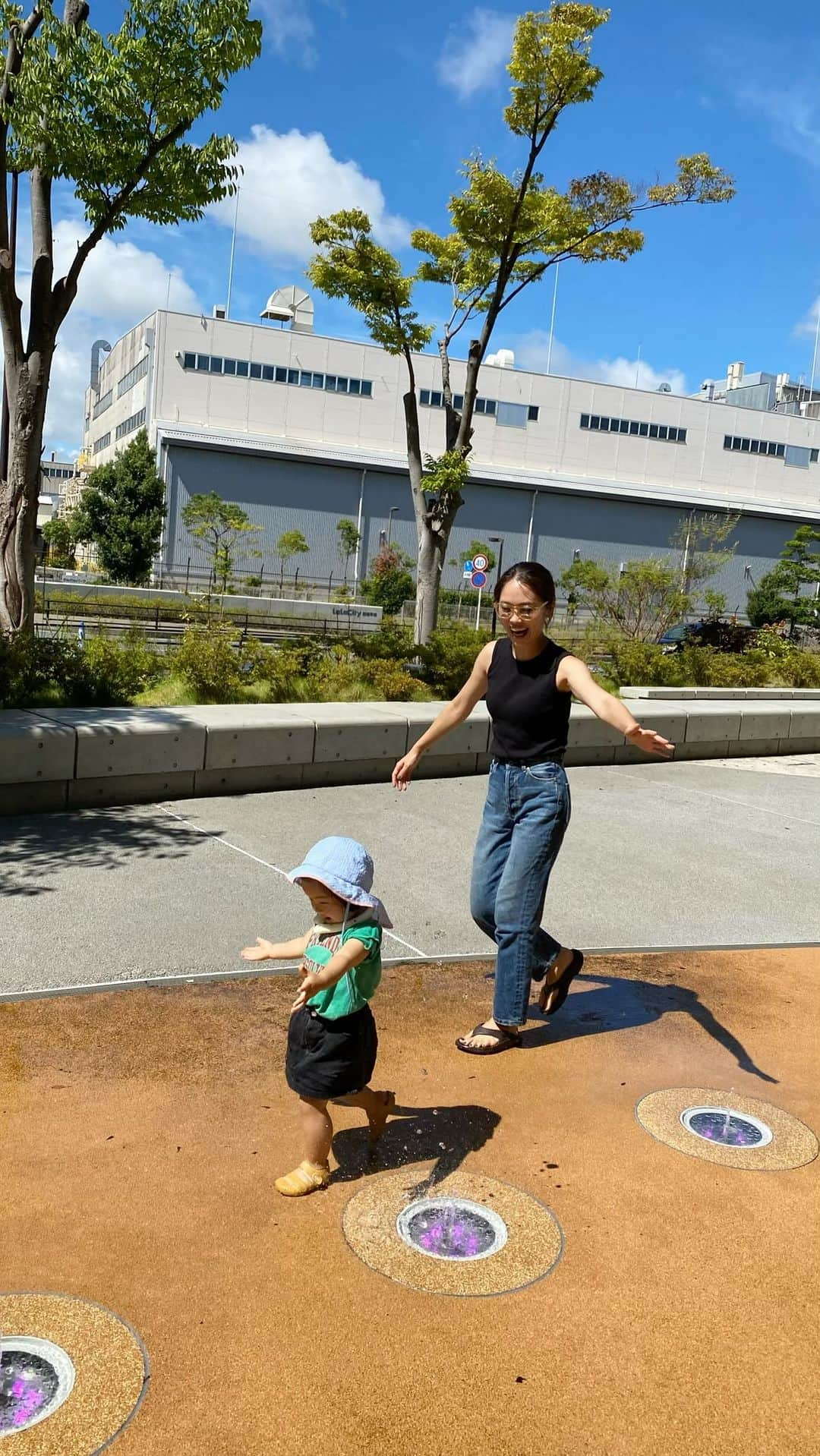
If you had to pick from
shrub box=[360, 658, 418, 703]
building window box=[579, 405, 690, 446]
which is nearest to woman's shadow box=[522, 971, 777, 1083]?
shrub box=[360, 658, 418, 703]

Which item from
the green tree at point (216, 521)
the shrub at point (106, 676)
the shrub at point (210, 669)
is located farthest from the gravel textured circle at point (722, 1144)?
the green tree at point (216, 521)

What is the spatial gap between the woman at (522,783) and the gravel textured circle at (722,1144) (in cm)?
62

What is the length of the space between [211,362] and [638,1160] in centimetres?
5820

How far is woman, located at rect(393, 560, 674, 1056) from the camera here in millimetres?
4059

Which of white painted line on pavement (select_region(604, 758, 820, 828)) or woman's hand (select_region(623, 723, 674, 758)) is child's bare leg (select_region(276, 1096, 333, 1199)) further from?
white painted line on pavement (select_region(604, 758, 820, 828))

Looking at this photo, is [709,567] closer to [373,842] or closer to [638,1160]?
[373,842]

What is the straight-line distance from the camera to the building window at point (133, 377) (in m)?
61.2

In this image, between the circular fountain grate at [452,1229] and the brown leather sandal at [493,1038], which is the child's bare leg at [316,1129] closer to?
the circular fountain grate at [452,1229]

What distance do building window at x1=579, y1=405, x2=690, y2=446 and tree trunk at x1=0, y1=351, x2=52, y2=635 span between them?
59.6 meters

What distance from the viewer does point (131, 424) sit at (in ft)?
210

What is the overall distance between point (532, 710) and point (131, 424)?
2549 inches

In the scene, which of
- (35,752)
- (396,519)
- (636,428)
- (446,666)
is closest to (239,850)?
(35,752)

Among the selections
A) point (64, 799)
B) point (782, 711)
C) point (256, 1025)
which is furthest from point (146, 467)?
point (256, 1025)

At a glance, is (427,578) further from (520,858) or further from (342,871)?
(342,871)
